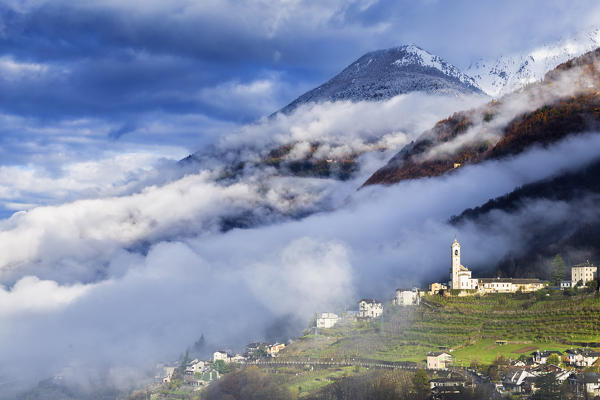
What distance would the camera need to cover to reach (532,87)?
451ft

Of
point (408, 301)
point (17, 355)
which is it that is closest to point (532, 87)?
point (408, 301)

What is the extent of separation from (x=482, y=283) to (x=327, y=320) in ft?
64.4

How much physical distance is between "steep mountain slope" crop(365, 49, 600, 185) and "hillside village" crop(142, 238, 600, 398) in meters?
40.9

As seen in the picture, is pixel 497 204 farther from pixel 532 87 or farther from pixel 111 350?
pixel 111 350

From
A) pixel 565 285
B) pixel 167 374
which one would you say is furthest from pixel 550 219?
pixel 167 374

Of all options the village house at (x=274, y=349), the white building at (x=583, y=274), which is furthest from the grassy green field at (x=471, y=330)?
the white building at (x=583, y=274)

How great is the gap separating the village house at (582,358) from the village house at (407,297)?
24.4m

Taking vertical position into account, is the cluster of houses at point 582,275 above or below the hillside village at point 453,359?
above

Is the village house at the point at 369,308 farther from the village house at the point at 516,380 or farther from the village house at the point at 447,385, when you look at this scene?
the village house at the point at 516,380

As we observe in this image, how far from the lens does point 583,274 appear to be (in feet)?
264

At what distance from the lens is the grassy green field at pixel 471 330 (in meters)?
71.1

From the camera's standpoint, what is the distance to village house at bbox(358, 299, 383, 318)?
9172 centimetres

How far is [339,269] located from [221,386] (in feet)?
120

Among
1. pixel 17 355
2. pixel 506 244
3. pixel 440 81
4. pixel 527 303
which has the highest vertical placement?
pixel 440 81
